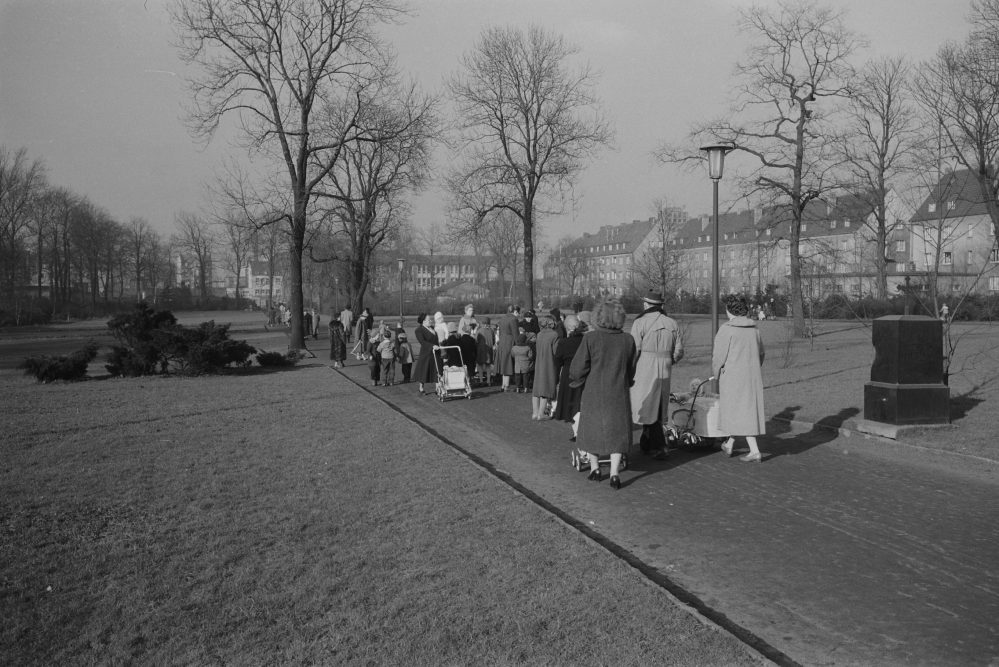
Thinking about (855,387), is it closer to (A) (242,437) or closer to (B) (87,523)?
(A) (242,437)

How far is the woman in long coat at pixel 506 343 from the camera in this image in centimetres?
1603

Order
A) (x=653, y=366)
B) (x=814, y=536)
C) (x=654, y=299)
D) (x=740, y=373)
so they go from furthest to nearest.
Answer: (x=654, y=299) → (x=653, y=366) → (x=740, y=373) → (x=814, y=536)

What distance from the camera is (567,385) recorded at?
35.3 feet

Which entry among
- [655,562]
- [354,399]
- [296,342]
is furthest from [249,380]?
[655,562]

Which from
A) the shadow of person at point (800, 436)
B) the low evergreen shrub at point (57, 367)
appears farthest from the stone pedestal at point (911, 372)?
the low evergreen shrub at point (57, 367)

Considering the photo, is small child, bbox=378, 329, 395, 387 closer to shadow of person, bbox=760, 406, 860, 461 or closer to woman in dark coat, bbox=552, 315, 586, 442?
woman in dark coat, bbox=552, 315, 586, 442

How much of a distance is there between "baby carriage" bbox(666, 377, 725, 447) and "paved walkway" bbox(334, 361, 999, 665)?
189 mm

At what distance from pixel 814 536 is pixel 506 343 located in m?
10.7

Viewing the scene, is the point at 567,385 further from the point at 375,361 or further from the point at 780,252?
the point at 780,252

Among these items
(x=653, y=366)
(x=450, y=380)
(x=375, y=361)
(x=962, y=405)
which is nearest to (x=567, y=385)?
(x=653, y=366)

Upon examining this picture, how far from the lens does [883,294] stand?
1795 inches

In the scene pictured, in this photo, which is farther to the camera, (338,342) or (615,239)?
(615,239)

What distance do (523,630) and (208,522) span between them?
3198 mm

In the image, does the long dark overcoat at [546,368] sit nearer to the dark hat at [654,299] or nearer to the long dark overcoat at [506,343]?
the dark hat at [654,299]
